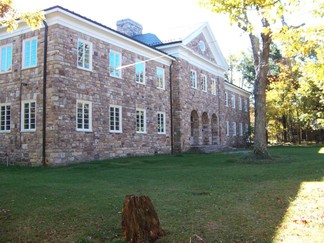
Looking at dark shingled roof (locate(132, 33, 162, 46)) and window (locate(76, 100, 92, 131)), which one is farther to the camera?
dark shingled roof (locate(132, 33, 162, 46))

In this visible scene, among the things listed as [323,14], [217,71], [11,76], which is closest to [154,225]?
[323,14]

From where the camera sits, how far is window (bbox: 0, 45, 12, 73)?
50.4 ft

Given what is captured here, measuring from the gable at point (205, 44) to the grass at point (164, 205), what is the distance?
49.9 ft

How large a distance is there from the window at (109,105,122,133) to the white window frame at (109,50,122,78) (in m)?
1.68

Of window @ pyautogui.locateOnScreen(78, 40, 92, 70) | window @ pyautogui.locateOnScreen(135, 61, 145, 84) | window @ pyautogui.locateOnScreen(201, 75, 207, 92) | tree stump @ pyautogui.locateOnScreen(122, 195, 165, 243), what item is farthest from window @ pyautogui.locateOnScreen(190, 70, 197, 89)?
tree stump @ pyautogui.locateOnScreen(122, 195, 165, 243)

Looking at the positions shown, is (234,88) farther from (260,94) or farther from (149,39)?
(260,94)

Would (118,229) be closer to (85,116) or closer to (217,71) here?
(85,116)

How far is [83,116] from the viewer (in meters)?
15.0

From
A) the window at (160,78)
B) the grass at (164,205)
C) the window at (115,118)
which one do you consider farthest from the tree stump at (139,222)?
the window at (160,78)

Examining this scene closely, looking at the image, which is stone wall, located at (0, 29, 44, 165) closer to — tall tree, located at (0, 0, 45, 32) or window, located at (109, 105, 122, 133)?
window, located at (109, 105, 122, 133)

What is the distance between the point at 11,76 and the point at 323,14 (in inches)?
515

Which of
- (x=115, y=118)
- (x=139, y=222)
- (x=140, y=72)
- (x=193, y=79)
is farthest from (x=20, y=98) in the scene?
(x=193, y=79)

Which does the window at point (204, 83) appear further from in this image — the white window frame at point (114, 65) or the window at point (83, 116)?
the window at point (83, 116)

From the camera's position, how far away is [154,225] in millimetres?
4742
